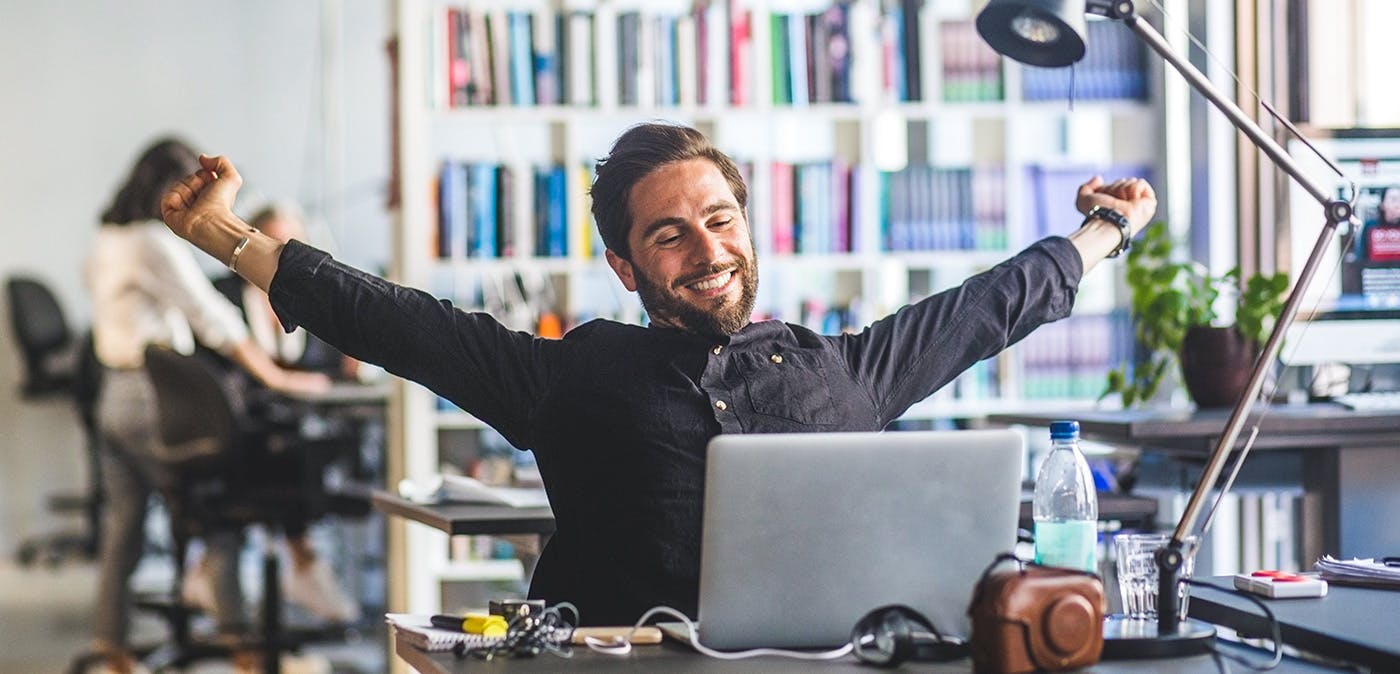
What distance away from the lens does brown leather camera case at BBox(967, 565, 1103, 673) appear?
136 cm

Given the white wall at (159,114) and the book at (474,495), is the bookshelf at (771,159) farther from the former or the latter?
the white wall at (159,114)

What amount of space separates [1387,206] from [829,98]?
5.35 ft

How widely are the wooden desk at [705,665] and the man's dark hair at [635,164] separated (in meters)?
0.73

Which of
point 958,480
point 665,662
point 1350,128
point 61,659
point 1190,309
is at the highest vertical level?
point 1350,128

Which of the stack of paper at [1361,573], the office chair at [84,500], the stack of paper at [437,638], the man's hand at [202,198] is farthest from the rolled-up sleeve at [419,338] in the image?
the office chair at [84,500]

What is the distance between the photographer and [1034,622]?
1358mm

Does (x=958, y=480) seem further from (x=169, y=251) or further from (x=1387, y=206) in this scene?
(x=169, y=251)

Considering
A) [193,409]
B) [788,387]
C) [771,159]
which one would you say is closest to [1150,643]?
[788,387]

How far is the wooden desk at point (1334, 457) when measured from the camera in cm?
296

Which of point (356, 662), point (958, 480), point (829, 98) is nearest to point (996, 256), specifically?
point (829, 98)

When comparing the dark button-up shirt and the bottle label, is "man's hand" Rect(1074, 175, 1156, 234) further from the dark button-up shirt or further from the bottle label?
the bottle label

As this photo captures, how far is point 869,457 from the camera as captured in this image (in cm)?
145

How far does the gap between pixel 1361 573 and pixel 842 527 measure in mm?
706

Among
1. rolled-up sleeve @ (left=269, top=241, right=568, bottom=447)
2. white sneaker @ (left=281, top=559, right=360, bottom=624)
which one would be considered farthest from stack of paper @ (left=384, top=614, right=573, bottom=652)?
white sneaker @ (left=281, top=559, right=360, bottom=624)
